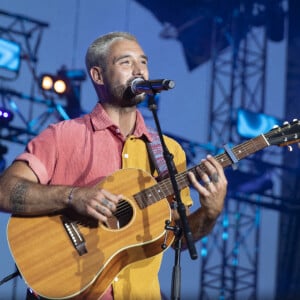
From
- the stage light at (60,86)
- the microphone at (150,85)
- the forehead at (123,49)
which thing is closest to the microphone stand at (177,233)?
the microphone at (150,85)

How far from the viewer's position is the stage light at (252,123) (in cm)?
1058

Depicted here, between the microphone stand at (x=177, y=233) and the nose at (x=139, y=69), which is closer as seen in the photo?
the microphone stand at (x=177, y=233)

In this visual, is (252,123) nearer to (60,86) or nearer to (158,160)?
(60,86)

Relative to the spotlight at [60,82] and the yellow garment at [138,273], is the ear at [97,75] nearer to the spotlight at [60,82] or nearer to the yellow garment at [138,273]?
the yellow garment at [138,273]

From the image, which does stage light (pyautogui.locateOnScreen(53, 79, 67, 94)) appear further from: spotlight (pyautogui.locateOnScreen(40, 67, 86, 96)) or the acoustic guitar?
the acoustic guitar

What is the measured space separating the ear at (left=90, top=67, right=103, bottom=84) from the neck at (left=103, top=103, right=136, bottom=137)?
206 millimetres

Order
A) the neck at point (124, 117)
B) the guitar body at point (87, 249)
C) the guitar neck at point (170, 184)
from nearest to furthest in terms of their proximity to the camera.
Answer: the guitar body at point (87, 249) < the guitar neck at point (170, 184) < the neck at point (124, 117)

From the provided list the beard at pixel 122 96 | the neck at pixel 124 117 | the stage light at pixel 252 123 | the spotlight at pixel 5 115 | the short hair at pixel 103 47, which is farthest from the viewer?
the stage light at pixel 252 123

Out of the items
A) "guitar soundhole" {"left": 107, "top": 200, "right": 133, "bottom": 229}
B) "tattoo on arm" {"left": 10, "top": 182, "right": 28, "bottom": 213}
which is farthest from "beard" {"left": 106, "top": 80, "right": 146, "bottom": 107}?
"tattoo on arm" {"left": 10, "top": 182, "right": 28, "bottom": 213}

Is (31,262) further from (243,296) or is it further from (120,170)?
(243,296)

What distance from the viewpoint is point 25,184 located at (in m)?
3.31

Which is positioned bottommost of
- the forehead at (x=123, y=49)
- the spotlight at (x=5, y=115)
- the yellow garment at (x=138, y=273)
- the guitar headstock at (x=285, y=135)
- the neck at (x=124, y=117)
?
the yellow garment at (x=138, y=273)

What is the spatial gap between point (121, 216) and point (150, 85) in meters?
0.71

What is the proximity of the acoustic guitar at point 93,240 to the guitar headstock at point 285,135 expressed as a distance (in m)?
0.50
